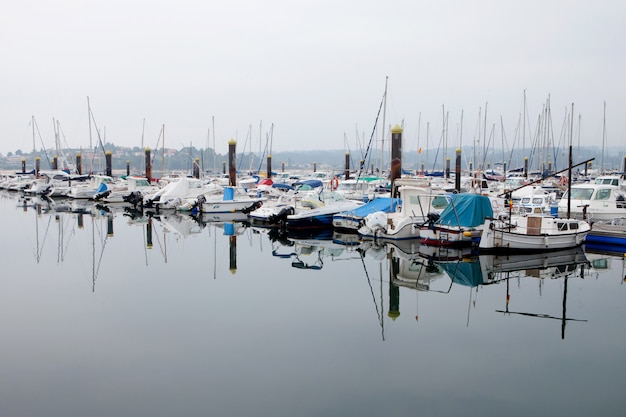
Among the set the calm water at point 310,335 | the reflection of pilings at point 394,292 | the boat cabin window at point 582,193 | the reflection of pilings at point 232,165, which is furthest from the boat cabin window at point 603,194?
the reflection of pilings at point 232,165

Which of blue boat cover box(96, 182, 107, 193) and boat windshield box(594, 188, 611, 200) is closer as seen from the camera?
boat windshield box(594, 188, 611, 200)

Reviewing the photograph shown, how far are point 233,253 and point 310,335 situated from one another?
10245 mm

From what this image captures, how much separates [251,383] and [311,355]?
1527 mm

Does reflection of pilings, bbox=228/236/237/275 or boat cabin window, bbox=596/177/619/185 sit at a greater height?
boat cabin window, bbox=596/177/619/185

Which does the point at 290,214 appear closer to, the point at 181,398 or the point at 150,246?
A: the point at 150,246

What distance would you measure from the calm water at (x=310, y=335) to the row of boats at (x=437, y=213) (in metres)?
1.25

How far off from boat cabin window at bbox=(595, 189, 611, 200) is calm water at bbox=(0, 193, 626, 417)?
7.05 m

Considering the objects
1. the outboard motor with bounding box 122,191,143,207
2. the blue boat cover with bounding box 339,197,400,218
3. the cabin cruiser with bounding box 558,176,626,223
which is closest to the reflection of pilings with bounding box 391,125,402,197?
the blue boat cover with bounding box 339,197,400,218

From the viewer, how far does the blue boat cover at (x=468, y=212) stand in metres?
21.1

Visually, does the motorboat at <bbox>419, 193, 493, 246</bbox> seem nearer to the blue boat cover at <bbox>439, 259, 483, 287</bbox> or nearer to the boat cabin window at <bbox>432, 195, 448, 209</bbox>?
A: the boat cabin window at <bbox>432, 195, 448, 209</bbox>

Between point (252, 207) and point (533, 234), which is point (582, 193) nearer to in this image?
point (533, 234)

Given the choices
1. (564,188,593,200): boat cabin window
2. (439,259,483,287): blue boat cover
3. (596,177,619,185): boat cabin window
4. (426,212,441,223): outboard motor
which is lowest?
(439,259,483,287): blue boat cover

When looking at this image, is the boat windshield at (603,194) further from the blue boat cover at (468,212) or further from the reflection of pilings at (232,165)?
the reflection of pilings at (232,165)

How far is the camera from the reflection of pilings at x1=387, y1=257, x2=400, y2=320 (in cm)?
1255
